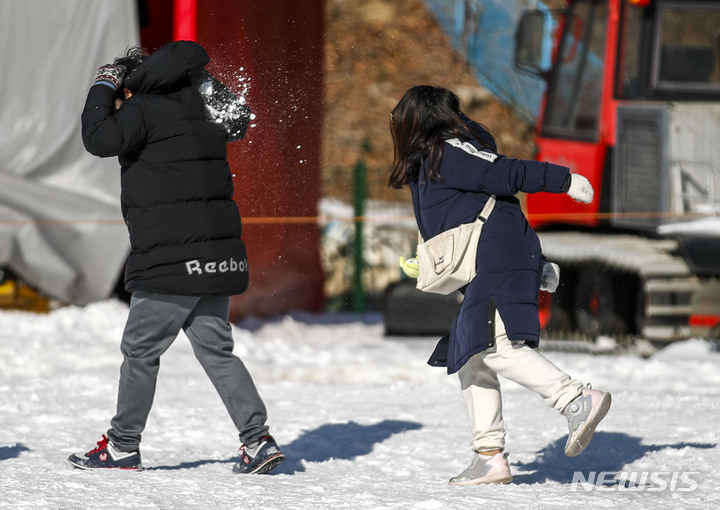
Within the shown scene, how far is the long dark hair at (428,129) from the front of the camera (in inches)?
153

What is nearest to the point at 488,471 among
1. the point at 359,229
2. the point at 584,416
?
the point at 584,416

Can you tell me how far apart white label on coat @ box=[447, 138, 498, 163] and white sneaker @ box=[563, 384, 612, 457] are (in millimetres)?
787

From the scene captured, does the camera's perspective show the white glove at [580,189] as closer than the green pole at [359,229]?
Yes

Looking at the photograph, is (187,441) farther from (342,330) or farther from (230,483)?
(342,330)

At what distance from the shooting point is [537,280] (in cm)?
391

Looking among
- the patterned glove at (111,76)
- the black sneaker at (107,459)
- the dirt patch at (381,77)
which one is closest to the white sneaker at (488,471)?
the black sneaker at (107,459)

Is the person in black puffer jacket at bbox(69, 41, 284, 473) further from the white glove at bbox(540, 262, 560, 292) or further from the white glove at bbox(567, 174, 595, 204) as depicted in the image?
the white glove at bbox(567, 174, 595, 204)

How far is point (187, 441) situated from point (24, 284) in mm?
4249

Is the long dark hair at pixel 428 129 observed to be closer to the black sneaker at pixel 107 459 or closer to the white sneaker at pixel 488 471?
the white sneaker at pixel 488 471

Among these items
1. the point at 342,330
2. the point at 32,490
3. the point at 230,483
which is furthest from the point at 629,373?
the point at 32,490

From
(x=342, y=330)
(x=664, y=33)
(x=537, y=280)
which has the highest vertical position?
(x=664, y=33)

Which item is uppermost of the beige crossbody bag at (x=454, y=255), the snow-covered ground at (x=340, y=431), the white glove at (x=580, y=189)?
the white glove at (x=580, y=189)

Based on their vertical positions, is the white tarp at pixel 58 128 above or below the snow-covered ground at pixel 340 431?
above

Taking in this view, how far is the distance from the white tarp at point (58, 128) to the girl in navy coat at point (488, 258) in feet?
16.9
